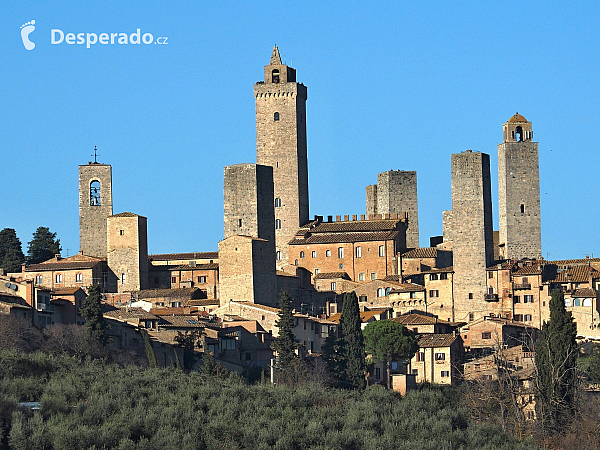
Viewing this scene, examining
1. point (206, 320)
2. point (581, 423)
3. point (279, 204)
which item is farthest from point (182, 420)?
point (279, 204)

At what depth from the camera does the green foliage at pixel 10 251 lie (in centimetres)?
7075

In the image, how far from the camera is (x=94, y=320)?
46.1m

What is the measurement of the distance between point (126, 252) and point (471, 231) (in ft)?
50.1

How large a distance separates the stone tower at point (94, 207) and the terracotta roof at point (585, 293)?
21.8 metres

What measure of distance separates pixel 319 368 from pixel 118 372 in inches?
809

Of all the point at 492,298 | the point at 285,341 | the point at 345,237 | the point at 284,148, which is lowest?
the point at 285,341

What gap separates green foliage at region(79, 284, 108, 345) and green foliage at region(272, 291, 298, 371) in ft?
20.1

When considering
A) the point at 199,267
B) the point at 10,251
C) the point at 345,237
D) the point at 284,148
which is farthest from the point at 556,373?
the point at 10,251

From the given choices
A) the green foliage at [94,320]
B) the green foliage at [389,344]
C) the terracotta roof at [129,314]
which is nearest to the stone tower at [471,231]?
the green foliage at [389,344]

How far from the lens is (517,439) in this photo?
89.5 feet

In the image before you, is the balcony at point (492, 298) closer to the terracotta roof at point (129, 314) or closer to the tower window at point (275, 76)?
the terracotta roof at point (129, 314)

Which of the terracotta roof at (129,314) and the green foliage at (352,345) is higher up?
the terracotta roof at (129,314)

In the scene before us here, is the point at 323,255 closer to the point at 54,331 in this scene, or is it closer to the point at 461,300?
the point at 461,300

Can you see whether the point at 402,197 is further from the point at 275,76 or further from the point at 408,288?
the point at 408,288
